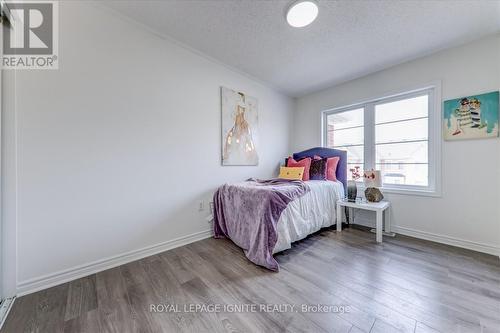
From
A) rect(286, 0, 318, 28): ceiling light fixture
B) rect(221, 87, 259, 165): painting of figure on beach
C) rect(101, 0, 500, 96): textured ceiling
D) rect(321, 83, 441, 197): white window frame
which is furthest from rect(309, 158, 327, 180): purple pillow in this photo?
rect(286, 0, 318, 28): ceiling light fixture

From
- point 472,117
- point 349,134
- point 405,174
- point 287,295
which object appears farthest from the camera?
point 349,134

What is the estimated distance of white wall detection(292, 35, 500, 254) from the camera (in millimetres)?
2039

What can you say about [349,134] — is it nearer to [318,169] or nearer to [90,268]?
[318,169]

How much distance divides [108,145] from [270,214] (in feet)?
5.56

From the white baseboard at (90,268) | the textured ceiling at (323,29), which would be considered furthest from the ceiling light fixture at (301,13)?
the white baseboard at (90,268)

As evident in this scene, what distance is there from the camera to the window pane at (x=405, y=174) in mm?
2549

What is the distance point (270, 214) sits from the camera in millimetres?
1838

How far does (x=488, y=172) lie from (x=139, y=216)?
12.5 feet

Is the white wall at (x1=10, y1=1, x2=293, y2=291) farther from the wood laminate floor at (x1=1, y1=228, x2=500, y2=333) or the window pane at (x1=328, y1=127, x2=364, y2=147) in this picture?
the window pane at (x1=328, y1=127, x2=364, y2=147)

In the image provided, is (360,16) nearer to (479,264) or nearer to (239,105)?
(239,105)

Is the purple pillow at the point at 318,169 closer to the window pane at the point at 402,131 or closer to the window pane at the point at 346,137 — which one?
the window pane at the point at 346,137

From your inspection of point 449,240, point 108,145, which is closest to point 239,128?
point 108,145

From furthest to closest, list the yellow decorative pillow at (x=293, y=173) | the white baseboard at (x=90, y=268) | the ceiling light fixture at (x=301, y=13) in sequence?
the yellow decorative pillow at (x=293, y=173) < the ceiling light fixture at (x=301, y=13) < the white baseboard at (x=90, y=268)

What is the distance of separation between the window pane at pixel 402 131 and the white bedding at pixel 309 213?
0.98 meters
